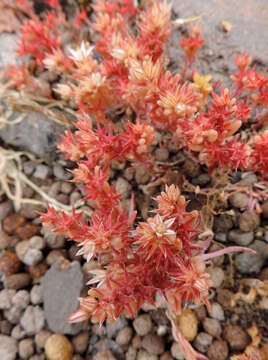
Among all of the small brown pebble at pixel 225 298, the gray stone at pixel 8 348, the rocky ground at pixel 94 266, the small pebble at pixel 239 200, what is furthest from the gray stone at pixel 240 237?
the gray stone at pixel 8 348

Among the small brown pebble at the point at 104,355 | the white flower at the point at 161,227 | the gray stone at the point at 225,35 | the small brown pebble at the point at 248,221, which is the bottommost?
the small brown pebble at the point at 104,355

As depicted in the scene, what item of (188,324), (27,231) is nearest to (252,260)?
(188,324)

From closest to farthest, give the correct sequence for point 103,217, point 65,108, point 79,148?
point 103,217 → point 79,148 → point 65,108

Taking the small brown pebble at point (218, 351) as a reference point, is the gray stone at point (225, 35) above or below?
above

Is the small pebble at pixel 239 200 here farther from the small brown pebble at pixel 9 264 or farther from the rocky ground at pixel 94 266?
the small brown pebble at pixel 9 264

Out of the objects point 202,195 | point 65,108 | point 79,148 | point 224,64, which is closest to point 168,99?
point 79,148

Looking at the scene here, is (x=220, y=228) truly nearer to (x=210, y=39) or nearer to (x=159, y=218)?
(x=159, y=218)
